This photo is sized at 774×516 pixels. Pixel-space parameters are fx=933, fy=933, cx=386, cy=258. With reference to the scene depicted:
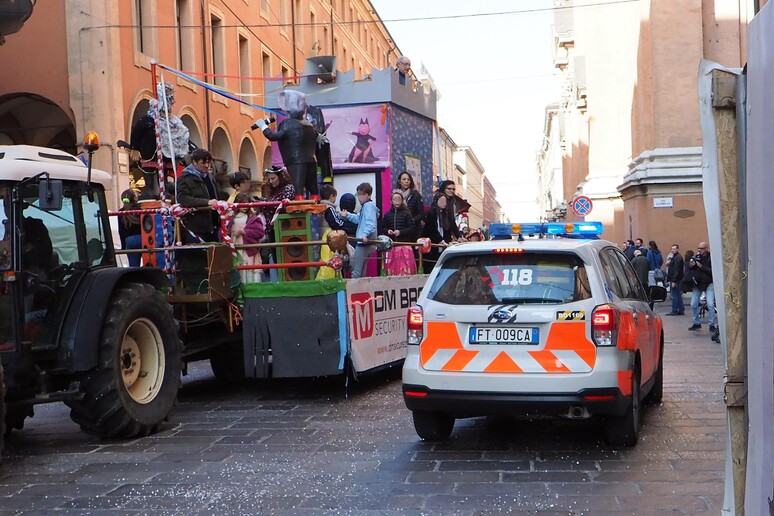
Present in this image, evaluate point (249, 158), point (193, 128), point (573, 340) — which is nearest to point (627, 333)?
point (573, 340)

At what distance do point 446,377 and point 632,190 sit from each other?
22.6 metres

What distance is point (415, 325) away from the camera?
6855mm

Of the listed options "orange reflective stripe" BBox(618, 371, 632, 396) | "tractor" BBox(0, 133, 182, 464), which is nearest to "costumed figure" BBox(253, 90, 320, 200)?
"tractor" BBox(0, 133, 182, 464)

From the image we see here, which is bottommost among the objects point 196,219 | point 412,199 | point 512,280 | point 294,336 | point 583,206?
point 294,336

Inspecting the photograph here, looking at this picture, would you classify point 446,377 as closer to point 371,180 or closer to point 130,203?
point 130,203

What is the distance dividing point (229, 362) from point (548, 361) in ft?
16.5

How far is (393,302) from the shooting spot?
10.6 metres

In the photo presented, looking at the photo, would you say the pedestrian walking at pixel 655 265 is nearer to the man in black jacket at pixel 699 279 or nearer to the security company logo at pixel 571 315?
the man in black jacket at pixel 699 279

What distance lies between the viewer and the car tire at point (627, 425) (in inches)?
260

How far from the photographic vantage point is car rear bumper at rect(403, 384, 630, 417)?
6.26 metres

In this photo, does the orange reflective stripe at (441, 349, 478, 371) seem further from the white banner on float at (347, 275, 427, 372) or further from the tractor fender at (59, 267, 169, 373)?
the tractor fender at (59, 267, 169, 373)

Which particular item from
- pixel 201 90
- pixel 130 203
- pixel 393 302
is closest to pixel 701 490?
pixel 393 302

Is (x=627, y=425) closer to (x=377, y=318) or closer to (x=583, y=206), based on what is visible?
(x=377, y=318)

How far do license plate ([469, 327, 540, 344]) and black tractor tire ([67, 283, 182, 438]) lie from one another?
2790 mm
